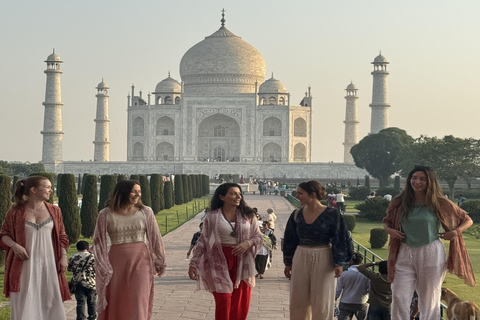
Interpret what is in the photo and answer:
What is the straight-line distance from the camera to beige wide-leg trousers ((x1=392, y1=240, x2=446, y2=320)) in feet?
14.9

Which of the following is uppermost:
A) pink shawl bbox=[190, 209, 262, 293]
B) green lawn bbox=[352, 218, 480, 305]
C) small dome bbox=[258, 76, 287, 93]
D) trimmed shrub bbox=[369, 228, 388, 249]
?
small dome bbox=[258, 76, 287, 93]

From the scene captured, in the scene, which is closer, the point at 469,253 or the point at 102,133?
the point at 469,253

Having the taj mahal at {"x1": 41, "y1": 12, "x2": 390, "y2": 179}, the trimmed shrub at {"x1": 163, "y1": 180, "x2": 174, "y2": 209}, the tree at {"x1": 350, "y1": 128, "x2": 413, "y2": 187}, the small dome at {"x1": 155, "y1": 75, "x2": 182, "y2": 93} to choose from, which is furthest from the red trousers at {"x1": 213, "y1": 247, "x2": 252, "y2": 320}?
the small dome at {"x1": 155, "y1": 75, "x2": 182, "y2": 93}

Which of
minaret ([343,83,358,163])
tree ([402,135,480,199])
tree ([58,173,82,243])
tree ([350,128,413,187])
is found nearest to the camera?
tree ([58,173,82,243])

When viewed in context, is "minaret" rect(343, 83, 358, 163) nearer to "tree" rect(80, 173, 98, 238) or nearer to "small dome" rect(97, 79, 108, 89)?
"small dome" rect(97, 79, 108, 89)

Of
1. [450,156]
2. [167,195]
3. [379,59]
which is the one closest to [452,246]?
[167,195]

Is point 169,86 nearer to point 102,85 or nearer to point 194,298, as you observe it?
point 102,85

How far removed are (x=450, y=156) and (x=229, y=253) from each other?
2362 centimetres

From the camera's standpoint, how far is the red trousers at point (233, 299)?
15.3ft

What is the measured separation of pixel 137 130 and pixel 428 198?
1654 inches

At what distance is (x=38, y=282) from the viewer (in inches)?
181

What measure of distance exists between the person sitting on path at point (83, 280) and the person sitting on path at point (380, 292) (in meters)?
1.68

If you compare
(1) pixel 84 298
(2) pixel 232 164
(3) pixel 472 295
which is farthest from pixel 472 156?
(1) pixel 84 298

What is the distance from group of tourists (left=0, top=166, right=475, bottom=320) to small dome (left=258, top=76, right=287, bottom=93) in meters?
41.7
